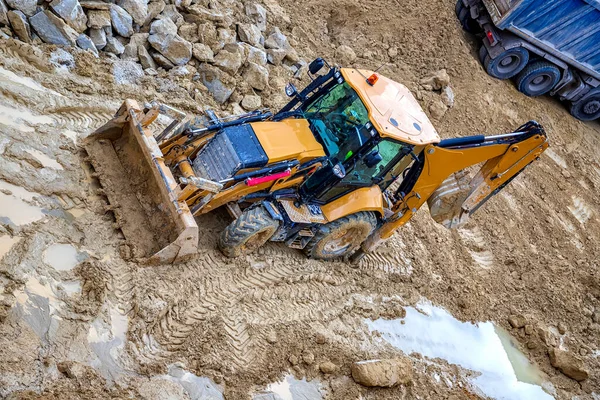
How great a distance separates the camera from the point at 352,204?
20.4 ft

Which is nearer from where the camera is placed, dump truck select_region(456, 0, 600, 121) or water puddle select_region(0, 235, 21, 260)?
water puddle select_region(0, 235, 21, 260)

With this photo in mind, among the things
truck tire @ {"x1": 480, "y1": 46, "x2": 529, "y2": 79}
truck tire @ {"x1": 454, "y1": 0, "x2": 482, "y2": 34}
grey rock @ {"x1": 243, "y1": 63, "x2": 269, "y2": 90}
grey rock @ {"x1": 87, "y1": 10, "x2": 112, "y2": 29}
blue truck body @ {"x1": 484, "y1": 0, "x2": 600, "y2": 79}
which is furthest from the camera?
truck tire @ {"x1": 454, "y1": 0, "x2": 482, "y2": 34}

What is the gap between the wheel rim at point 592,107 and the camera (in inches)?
470

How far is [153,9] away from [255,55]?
5.16ft

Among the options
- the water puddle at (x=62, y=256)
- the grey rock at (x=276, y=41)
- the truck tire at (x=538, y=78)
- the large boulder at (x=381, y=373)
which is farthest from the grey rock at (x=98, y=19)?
the truck tire at (x=538, y=78)

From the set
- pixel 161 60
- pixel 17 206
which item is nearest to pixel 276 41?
pixel 161 60

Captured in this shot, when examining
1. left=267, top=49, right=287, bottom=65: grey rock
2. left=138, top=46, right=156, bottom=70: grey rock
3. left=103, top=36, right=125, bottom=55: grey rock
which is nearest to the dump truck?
left=267, top=49, right=287, bottom=65: grey rock

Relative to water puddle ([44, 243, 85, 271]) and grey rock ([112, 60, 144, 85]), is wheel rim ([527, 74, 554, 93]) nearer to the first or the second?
grey rock ([112, 60, 144, 85])

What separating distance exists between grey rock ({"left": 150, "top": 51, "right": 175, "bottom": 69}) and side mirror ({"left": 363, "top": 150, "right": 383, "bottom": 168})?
355cm

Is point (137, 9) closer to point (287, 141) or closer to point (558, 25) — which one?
point (287, 141)

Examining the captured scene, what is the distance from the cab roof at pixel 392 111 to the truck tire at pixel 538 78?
5.84m

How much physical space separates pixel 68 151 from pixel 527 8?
26.7ft

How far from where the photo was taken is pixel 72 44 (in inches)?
286

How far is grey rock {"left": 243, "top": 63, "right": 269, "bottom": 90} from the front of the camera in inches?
333
